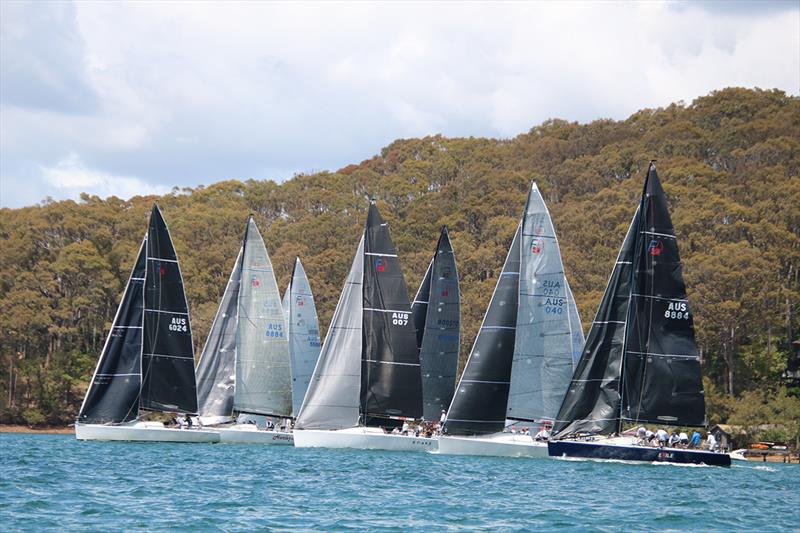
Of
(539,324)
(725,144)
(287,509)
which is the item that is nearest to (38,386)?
(539,324)

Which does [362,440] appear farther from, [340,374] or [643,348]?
[643,348]

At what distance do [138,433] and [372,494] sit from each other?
2163 centimetres

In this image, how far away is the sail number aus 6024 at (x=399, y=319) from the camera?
4609 centimetres

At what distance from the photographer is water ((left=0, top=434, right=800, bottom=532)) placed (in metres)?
24.8

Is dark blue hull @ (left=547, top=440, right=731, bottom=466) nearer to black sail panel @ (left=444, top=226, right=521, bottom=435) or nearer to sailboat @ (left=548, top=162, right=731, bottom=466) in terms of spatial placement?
sailboat @ (left=548, top=162, right=731, bottom=466)

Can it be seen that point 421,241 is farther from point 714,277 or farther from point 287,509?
point 287,509

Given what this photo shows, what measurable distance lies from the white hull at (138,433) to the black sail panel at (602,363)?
56.1 ft

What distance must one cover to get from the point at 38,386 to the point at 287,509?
54836 mm

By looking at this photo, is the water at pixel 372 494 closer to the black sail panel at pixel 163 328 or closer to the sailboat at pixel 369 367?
the sailboat at pixel 369 367

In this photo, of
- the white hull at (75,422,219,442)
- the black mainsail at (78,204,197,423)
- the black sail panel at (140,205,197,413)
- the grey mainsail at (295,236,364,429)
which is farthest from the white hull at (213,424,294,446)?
the grey mainsail at (295,236,364,429)

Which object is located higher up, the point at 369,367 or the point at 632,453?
the point at 369,367

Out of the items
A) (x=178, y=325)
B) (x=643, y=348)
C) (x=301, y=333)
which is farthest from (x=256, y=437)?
(x=643, y=348)

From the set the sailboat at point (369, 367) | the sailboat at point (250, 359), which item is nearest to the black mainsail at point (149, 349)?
the sailboat at point (250, 359)

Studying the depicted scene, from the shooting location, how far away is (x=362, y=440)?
4606 cm
